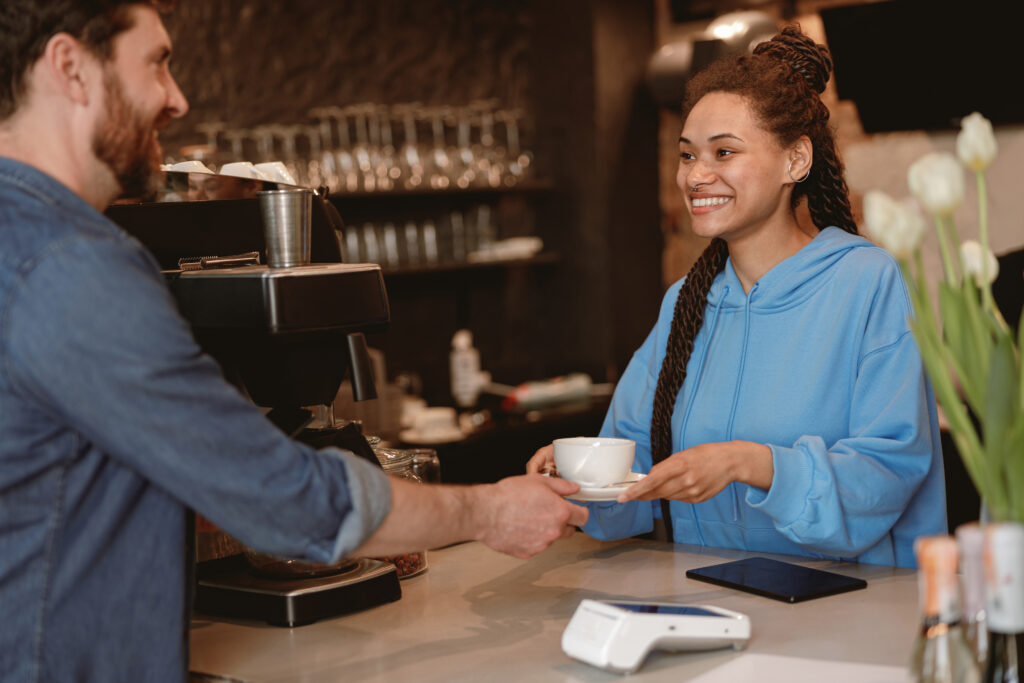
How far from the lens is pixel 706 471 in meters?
1.68

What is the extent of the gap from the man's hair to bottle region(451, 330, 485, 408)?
3.42 m

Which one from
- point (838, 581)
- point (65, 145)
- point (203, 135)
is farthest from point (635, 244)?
point (65, 145)

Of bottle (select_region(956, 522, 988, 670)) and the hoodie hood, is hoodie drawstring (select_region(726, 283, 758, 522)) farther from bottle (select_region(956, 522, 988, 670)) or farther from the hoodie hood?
bottle (select_region(956, 522, 988, 670))

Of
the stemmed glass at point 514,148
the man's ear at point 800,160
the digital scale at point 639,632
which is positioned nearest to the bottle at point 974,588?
the digital scale at point 639,632

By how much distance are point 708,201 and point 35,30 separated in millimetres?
1295

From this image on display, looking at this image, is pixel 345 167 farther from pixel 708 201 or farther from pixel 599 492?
pixel 599 492

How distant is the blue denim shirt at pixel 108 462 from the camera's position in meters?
1.05

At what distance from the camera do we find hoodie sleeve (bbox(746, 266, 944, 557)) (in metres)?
1.71

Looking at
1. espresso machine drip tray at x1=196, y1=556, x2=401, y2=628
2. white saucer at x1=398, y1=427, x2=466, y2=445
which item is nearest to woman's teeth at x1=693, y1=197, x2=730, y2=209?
espresso machine drip tray at x1=196, y1=556, x2=401, y2=628

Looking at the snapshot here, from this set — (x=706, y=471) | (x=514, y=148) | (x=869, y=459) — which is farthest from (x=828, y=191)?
(x=514, y=148)

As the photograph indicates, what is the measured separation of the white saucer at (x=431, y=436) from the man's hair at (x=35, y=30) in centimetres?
284

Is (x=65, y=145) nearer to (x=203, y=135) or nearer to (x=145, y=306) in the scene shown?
(x=145, y=306)

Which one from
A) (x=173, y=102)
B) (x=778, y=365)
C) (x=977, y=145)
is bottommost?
(x=778, y=365)

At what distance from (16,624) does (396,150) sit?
368 centimetres
